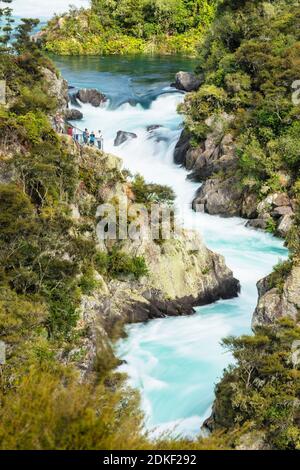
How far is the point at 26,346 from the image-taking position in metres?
17.9

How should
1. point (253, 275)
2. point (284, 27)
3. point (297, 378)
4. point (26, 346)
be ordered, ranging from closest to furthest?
point (297, 378)
point (26, 346)
point (253, 275)
point (284, 27)

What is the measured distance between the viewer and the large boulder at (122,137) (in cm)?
4291

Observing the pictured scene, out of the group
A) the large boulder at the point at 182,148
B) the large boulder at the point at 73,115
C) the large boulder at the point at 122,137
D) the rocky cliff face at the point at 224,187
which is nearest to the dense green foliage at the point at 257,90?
the rocky cliff face at the point at 224,187

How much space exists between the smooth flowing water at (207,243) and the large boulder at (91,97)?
679 mm

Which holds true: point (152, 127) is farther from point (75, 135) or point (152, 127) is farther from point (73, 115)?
point (75, 135)

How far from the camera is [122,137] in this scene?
4300 cm

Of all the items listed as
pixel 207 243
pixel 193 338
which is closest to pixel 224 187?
pixel 207 243

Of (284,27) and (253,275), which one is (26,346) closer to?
(253,275)

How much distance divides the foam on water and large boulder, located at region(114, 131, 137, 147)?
456 cm

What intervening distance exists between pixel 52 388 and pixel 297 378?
7.38 m

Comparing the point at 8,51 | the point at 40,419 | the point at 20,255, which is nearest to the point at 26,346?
the point at 20,255

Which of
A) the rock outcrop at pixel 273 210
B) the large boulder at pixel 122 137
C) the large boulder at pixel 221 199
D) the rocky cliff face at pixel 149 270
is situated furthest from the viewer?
the large boulder at pixel 122 137

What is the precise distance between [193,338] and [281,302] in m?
4.07

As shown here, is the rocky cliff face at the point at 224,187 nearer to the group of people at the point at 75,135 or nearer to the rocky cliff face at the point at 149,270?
the group of people at the point at 75,135
